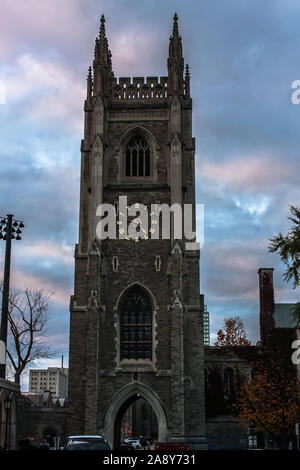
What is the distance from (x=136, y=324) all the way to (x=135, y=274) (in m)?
3.01

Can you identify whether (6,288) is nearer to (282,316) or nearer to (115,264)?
(115,264)

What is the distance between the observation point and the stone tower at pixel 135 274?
1492 inches

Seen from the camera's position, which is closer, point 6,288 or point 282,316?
point 6,288

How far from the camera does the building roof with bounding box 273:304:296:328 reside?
53125mm

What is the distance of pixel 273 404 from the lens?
34.7 meters

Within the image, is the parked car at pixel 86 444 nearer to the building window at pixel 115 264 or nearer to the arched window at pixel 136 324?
the arched window at pixel 136 324

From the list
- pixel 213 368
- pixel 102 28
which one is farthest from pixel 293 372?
pixel 102 28

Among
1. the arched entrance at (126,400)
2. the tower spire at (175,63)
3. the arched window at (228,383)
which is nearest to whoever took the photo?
the arched entrance at (126,400)

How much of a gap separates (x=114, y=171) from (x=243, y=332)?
3017cm

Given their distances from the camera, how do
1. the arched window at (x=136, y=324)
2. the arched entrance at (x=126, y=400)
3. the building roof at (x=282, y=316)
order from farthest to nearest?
the building roof at (x=282, y=316) < the arched window at (x=136, y=324) < the arched entrance at (x=126, y=400)

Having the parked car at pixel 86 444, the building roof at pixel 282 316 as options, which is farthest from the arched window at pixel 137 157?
the parked car at pixel 86 444

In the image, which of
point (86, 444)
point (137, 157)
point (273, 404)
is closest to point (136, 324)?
point (273, 404)

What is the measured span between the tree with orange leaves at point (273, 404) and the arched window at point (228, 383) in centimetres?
237

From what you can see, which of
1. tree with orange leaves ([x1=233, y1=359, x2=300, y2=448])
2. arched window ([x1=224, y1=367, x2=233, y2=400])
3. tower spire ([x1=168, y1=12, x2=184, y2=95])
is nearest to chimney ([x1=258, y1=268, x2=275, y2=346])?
arched window ([x1=224, y1=367, x2=233, y2=400])
